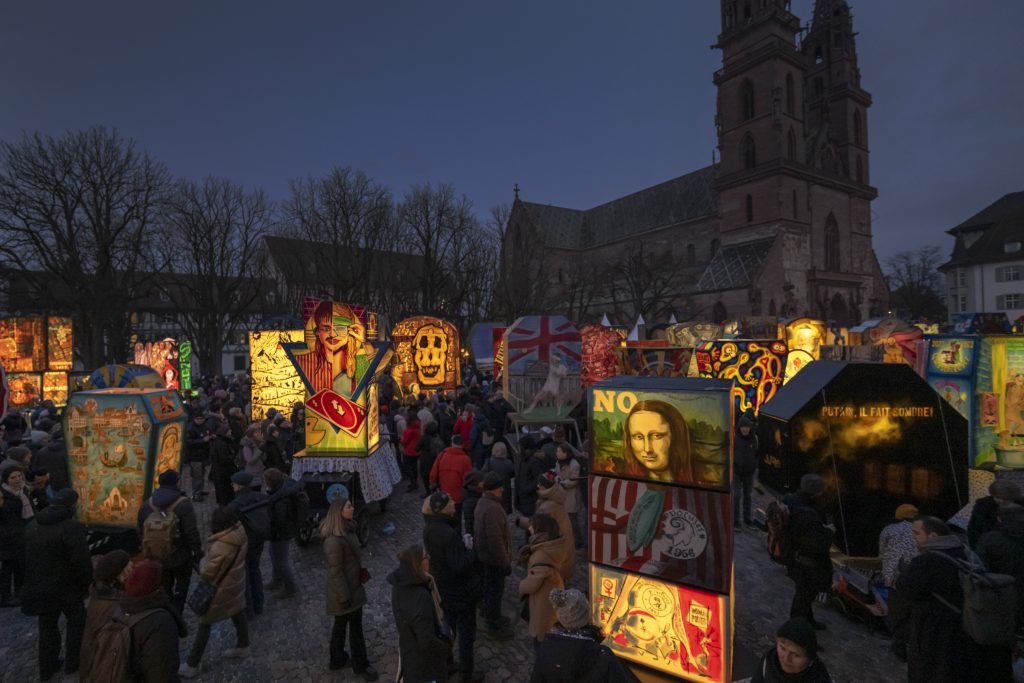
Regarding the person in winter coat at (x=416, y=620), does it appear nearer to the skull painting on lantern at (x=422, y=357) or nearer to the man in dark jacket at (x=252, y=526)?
the man in dark jacket at (x=252, y=526)

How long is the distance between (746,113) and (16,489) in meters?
54.2

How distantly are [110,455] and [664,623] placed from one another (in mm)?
7710

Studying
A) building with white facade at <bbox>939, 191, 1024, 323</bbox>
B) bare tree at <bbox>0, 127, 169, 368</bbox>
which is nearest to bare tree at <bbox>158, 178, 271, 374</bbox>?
bare tree at <bbox>0, 127, 169, 368</bbox>

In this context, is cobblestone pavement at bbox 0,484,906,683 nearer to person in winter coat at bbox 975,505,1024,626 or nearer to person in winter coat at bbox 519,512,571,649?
person in winter coat at bbox 519,512,571,649

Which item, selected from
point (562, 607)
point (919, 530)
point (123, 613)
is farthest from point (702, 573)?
point (123, 613)

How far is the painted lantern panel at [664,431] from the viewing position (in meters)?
4.59

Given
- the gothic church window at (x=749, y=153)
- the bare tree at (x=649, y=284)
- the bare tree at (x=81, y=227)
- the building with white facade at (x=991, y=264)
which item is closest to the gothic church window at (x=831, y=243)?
the gothic church window at (x=749, y=153)

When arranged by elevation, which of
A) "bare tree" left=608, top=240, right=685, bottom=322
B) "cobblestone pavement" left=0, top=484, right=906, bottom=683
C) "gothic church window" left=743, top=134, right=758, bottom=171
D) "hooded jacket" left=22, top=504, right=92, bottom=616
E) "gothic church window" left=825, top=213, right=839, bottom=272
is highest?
"gothic church window" left=743, top=134, right=758, bottom=171

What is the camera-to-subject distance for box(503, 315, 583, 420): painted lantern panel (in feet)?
42.1

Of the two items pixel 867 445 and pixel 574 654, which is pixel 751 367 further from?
pixel 574 654

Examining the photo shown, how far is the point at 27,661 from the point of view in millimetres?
5711

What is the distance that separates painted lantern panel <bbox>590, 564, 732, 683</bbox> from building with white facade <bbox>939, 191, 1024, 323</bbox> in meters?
53.8

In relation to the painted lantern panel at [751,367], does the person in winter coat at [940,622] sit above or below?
below

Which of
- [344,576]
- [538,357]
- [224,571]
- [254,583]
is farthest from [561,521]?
[538,357]
